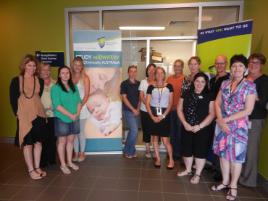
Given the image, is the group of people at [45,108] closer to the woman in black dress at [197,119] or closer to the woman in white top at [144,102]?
the woman in white top at [144,102]

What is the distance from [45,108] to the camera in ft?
11.0

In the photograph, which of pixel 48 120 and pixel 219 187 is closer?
pixel 219 187

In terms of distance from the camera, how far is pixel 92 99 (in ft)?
12.7

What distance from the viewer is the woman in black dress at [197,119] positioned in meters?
2.86

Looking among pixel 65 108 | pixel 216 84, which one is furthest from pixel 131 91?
pixel 216 84

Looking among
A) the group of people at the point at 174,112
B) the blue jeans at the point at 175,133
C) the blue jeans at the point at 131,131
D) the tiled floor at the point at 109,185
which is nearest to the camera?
the group of people at the point at 174,112

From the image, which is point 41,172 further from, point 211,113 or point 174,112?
point 211,113

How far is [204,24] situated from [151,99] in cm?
204

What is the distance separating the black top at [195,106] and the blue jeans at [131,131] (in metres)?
1.11

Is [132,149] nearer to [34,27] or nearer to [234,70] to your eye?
[234,70]

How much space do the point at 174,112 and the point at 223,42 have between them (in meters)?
1.35

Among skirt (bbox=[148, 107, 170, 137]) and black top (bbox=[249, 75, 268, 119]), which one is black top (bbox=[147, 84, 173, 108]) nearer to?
skirt (bbox=[148, 107, 170, 137])

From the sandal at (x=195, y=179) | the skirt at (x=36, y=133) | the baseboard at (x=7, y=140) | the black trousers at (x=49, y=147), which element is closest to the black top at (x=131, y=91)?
the black trousers at (x=49, y=147)

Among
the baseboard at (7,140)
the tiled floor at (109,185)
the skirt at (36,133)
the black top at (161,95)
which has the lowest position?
the tiled floor at (109,185)
